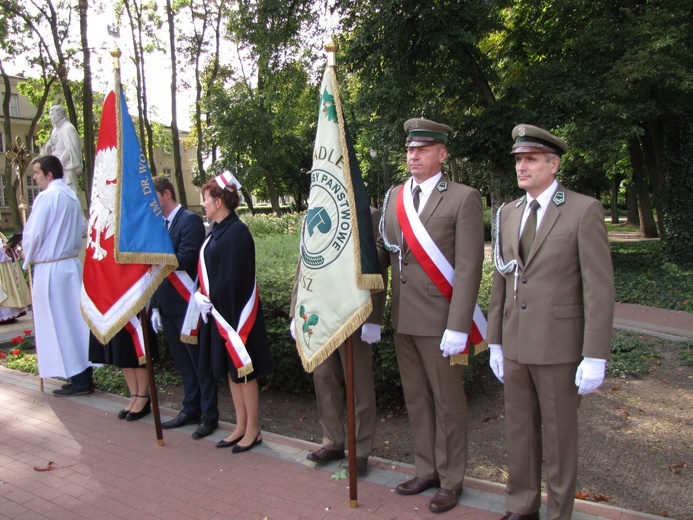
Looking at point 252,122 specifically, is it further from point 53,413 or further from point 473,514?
point 473,514

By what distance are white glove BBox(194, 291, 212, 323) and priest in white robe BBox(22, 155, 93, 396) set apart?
223 centimetres

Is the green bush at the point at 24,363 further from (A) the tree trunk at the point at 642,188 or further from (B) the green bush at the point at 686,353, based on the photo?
(A) the tree trunk at the point at 642,188

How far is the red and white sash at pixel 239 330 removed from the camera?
4273 millimetres

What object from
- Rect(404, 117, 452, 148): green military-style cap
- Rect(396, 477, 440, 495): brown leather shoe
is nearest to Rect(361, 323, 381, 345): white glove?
Rect(396, 477, 440, 495): brown leather shoe

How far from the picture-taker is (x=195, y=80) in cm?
2952

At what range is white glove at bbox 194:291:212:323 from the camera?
4297mm

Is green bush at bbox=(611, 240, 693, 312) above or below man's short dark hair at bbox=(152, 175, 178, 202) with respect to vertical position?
below

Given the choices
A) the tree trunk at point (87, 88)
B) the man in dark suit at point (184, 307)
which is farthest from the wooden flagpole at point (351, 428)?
the tree trunk at point (87, 88)

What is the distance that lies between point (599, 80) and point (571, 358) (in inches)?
414

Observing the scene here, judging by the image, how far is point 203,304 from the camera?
430cm

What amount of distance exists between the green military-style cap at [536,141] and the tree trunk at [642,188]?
48.2 feet

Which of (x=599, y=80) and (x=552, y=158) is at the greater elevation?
(x=599, y=80)

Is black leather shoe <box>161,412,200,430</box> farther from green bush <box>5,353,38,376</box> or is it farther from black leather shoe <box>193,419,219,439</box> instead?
green bush <box>5,353,38,376</box>

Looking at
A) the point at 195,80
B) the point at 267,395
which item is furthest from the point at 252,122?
the point at 267,395
